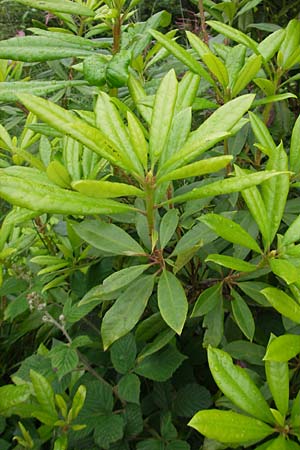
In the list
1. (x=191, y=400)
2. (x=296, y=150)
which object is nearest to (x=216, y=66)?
(x=296, y=150)

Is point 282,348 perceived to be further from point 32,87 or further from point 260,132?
point 32,87

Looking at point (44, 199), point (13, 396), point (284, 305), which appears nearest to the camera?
point (44, 199)

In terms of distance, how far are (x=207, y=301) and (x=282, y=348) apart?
159 mm

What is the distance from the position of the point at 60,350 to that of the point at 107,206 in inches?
15.6

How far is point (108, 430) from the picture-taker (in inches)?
37.7

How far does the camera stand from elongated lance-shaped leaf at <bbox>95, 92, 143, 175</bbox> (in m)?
0.71

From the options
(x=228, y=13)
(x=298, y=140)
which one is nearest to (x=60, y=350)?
(x=298, y=140)

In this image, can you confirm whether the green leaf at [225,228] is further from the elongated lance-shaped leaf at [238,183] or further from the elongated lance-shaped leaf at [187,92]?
the elongated lance-shaped leaf at [187,92]

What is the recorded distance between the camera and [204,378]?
1.15m

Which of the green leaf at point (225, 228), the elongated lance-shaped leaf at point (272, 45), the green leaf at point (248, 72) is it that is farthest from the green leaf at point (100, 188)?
the elongated lance-shaped leaf at point (272, 45)

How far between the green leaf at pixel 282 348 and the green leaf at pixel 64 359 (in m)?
0.37

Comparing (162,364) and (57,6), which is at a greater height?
(57,6)

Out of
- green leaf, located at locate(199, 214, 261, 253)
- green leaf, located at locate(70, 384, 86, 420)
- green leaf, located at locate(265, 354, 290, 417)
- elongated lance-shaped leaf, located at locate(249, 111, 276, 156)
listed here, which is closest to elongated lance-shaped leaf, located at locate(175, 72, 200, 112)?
elongated lance-shaped leaf, located at locate(249, 111, 276, 156)

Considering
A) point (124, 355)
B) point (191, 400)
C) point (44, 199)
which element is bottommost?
point (191, 400)
